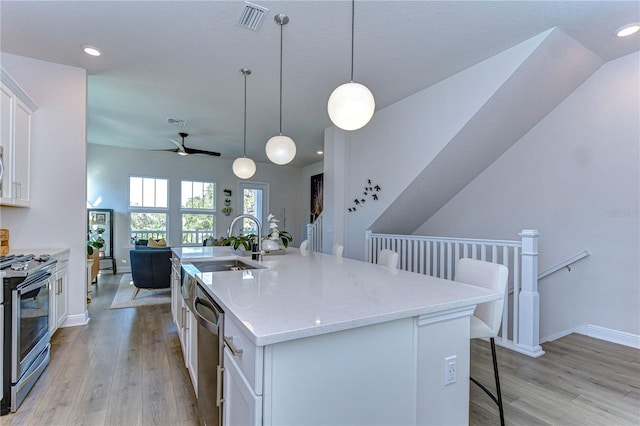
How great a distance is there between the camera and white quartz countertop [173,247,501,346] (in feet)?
3.26

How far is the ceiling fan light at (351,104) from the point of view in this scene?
6.15 ft

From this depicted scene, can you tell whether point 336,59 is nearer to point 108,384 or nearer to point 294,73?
point 294,73

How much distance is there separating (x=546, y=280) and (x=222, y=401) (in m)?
4.07

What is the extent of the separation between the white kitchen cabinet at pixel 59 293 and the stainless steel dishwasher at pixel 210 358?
2.02 m

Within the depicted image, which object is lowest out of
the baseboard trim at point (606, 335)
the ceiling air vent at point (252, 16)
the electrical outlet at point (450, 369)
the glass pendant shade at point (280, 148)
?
the baseboard trim at point (606, 335)

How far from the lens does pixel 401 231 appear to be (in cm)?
511

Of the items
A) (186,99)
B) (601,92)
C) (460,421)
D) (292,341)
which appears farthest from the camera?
(186,99)

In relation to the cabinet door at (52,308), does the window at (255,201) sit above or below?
above

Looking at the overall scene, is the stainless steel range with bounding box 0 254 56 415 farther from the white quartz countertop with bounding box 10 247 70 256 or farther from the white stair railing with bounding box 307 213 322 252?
the white stair railing with bounding box 307 213 322 252

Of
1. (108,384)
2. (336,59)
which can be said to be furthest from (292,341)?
(336,59)

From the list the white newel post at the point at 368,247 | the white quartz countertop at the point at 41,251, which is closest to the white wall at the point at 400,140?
the white newel post at the point at 368,247

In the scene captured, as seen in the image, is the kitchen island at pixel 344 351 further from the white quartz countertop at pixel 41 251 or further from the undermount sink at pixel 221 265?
the white quartz countertop at pixel 41 251

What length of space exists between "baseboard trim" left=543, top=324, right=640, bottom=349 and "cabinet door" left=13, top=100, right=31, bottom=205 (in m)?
5.34

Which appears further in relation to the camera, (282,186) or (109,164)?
(282,186)
